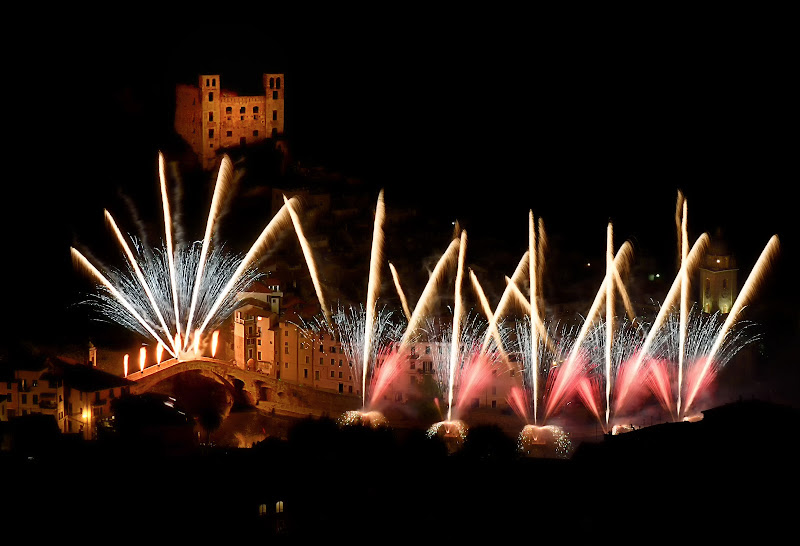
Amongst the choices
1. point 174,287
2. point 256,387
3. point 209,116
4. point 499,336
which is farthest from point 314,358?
point 209,116

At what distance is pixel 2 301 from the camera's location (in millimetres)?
46469

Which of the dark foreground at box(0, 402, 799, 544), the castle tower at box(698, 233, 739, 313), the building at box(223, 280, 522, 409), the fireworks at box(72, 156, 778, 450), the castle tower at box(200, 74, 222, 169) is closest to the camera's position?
the dark foreground at box(0, 402, 799, 544)

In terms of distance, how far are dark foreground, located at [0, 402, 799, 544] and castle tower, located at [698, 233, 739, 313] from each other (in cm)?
1062

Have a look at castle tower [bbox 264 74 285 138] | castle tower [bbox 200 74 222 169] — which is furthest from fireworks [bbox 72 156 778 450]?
castle tower [bbox 264 74 285 138]

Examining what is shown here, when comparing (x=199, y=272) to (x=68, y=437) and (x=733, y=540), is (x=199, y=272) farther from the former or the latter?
(x=733, y=540)

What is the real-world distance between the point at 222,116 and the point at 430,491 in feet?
73.3

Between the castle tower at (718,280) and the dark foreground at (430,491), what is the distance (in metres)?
10.6

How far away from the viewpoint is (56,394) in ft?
137

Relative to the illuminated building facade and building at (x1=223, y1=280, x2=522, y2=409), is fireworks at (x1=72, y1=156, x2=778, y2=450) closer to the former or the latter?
building at (x1=223, y1=280, x2=522, y2=409)

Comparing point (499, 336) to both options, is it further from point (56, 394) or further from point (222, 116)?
point (222, 116)

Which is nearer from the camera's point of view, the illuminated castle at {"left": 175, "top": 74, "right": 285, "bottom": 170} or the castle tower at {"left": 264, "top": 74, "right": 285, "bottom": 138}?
the illuminated castle at {"left": 175, "top": 74, "right": 285, "bottom": 170}

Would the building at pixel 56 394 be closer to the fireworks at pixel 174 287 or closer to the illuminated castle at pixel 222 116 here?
the fireworks at pixel 174 287

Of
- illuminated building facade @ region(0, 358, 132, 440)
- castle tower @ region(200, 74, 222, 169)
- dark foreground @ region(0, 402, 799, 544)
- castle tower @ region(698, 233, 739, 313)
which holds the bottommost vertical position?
dark foreground @ region(0, 402, 799, 544)

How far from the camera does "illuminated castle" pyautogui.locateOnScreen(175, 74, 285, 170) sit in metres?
53.2
